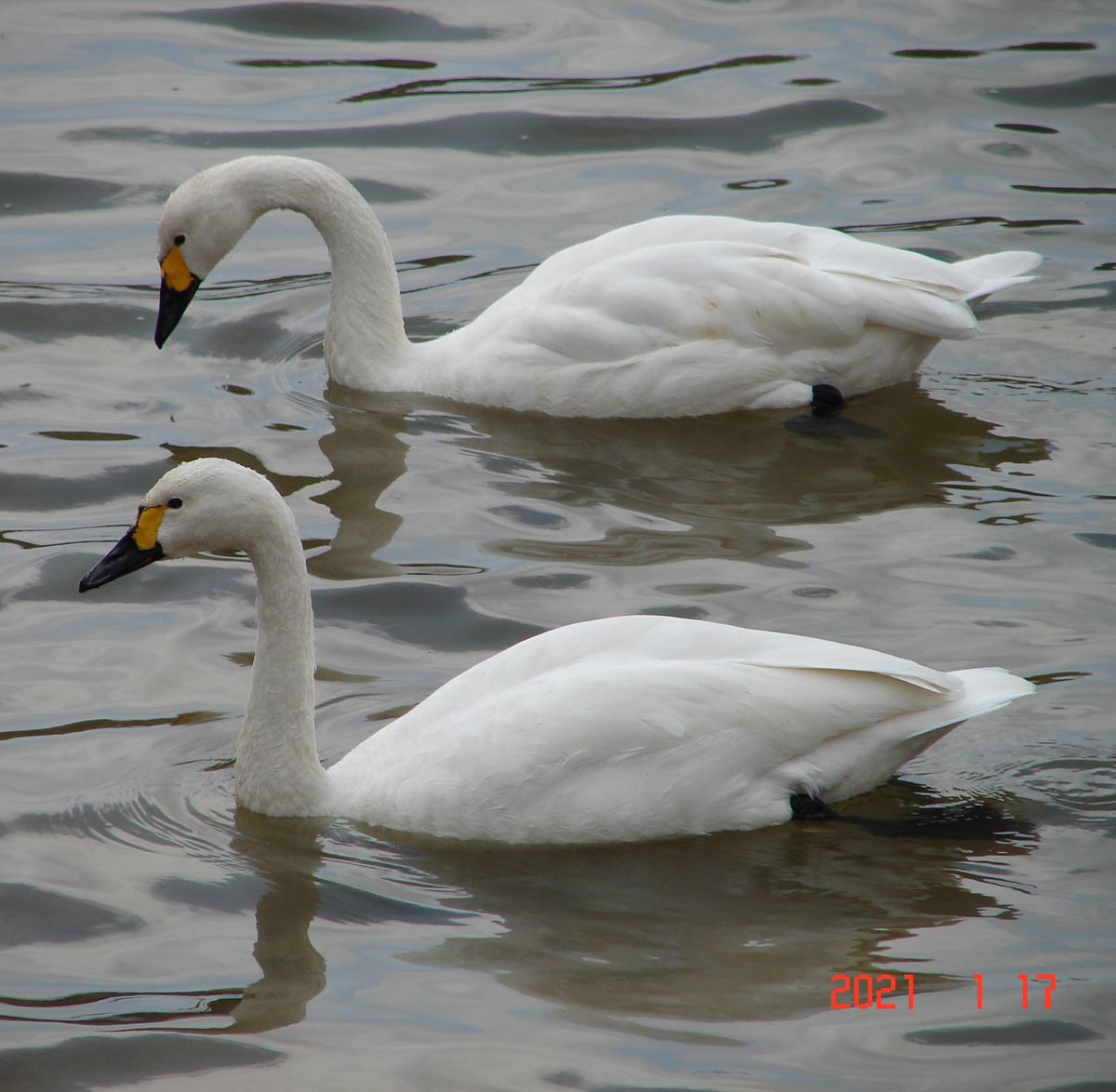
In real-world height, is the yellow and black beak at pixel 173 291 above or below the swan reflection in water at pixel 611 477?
above

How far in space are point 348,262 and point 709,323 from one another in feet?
6.45

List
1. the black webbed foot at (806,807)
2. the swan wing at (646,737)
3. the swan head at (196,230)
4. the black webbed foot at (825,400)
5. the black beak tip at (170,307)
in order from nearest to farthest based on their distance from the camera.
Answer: the swan wing at (646,737), the black webbed foot at (806,807), the black webbed foot at (825,400), the swan head at (196,230), the black beak tip at (170,307)

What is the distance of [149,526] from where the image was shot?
20.3 ft

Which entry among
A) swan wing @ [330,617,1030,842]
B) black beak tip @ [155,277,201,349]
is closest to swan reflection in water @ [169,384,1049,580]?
black beak tip @ [155,277,201,349]

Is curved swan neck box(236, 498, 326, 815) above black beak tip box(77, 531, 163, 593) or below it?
below

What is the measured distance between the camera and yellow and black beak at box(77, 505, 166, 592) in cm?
618

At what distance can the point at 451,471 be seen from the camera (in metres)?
8.85

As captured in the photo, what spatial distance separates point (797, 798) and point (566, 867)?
0.73 meters

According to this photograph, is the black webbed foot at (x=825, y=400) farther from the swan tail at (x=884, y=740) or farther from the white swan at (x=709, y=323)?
the swan tail at (x=884, y=740)

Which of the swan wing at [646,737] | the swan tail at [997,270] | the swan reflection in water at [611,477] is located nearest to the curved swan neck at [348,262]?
the swan reflection in water at [611,477]

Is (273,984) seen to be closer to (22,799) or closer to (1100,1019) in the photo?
(22,799)

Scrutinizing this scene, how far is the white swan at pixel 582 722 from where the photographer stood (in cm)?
581
